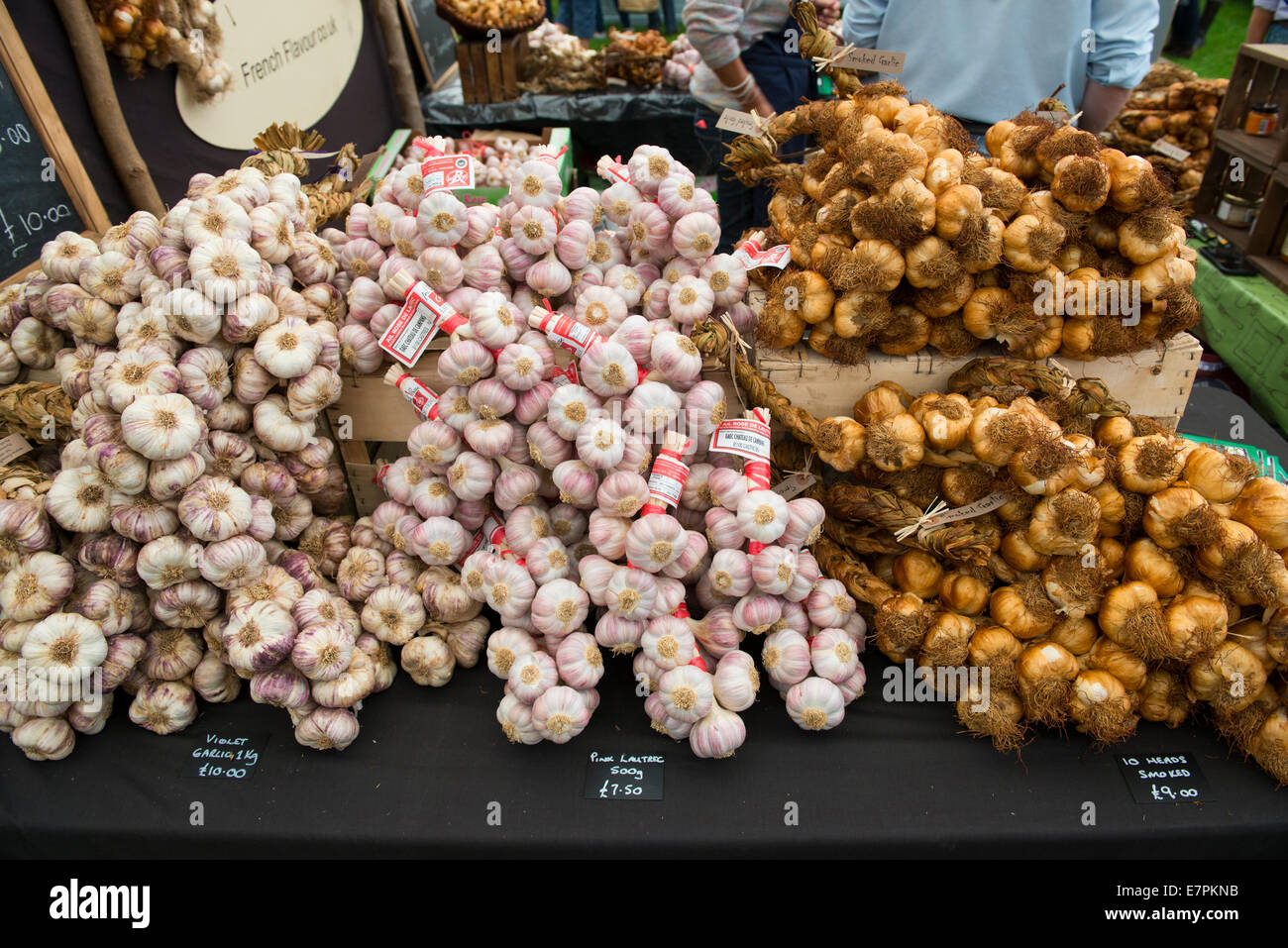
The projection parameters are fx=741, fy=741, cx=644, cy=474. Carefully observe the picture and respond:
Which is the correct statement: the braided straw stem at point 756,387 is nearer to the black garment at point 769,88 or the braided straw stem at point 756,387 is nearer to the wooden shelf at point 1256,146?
the black garment at point 769,88

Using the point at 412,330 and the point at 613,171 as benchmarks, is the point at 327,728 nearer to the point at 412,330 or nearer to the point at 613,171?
the point at 412,330

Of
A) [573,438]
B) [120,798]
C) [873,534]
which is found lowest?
[120,798]

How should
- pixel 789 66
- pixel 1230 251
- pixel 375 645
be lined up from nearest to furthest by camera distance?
pixel 375 645
pixel 789 66
pixel 1230 251

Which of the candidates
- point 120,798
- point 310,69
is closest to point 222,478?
point 120,798

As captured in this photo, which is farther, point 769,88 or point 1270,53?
point 1270,53

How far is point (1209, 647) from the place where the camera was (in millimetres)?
1395

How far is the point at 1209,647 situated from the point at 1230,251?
119 inches

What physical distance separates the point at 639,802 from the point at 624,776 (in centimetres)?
6

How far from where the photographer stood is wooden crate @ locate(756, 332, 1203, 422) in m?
1.72

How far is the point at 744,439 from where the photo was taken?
1.53 metres

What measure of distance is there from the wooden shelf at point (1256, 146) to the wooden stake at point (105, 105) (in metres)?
4.66

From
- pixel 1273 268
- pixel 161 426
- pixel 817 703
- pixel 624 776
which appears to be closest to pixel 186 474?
pixel 161 426

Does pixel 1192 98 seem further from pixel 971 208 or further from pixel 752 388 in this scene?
pixel 752 388

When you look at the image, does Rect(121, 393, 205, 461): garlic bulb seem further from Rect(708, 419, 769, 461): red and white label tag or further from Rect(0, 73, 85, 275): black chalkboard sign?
Rect(0, 73, 85, 275): black chalkboard sign
